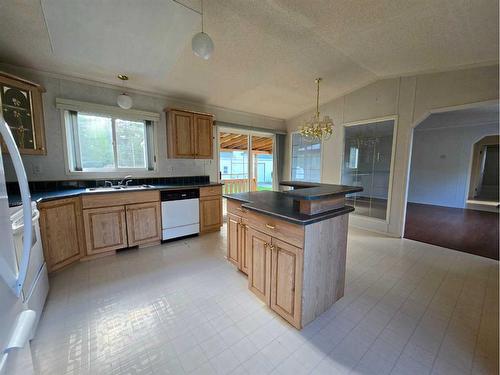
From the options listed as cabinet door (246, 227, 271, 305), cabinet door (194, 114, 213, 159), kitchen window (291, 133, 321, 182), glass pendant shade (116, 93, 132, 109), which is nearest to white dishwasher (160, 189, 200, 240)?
cabinet door (194, 114, 213, 159)

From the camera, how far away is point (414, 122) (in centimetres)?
347

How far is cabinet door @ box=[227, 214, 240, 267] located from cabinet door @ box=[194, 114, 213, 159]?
1.81m

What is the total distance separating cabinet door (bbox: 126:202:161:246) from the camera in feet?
9.82

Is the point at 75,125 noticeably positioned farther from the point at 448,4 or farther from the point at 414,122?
the point at 414,122

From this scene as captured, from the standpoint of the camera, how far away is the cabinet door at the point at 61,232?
89.8 inches

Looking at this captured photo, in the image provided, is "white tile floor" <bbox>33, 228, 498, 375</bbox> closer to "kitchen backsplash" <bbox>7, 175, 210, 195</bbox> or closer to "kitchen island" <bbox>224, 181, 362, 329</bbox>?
"kitchen island" <bbox>224, 181, 362, 329</bbox>

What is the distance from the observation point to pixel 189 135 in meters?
3.72

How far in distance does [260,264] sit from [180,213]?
1.96m

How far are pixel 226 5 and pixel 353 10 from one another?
4.19ft

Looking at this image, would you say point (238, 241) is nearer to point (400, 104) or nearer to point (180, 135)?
point (180, 135)

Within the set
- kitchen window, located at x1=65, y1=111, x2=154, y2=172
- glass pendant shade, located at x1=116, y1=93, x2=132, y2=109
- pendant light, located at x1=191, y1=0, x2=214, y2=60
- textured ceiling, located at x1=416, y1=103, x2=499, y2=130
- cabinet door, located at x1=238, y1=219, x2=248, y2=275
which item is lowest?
cabinet door, located at x1=238, y1=219, x2=248, y2=275

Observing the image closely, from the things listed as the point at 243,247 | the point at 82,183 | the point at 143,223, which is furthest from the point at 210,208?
the point at 82,183

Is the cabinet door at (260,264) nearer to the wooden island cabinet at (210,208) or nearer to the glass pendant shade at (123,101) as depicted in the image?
the wooden island cabinet at (210,208)

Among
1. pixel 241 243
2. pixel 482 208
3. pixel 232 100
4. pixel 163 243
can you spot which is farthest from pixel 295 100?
pixel 482 208
